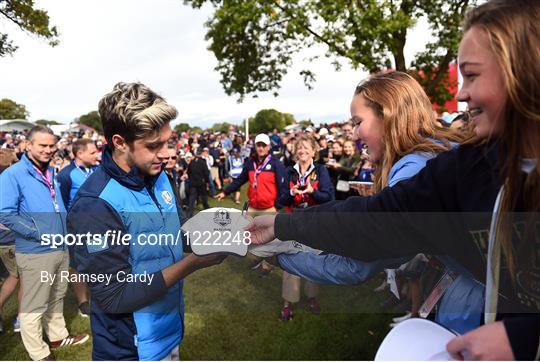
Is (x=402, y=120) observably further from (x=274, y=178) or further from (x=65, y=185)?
(x=274, y=178)

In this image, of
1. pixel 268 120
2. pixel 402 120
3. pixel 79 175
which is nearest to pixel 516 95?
pixel 402 120

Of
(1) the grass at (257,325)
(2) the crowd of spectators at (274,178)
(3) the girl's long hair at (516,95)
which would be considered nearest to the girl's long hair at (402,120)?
A: (3) the girl's long hair at (516,95)

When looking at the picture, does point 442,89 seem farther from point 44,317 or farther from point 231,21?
point 44,317

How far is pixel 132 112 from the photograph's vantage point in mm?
1829

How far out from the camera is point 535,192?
1.00m

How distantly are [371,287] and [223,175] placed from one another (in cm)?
1541

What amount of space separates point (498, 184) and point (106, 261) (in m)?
1.47

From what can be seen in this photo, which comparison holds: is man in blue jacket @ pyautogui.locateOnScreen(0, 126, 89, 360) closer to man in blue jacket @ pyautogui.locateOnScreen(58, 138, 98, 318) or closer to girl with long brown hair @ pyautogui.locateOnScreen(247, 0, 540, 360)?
man in blue jacket @ pyautogui.locateOnScreen(58, 138, 98, 318)

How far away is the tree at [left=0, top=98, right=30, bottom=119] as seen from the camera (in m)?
90.4

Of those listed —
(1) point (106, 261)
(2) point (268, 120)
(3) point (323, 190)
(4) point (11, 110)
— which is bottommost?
(3) point (323, 190)

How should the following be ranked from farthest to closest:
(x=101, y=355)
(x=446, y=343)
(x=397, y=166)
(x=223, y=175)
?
(x=223, y=175), (x=101, y=355), (x=397, y=166), (x=446, y=343)

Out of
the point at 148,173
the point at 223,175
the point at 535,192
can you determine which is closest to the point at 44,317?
the point at 148,173

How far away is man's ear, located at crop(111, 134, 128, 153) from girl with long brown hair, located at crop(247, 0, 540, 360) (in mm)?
1332

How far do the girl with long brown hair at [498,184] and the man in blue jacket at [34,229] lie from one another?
11.1ft
